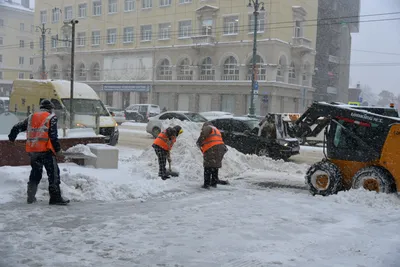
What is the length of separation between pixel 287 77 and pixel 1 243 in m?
39.3

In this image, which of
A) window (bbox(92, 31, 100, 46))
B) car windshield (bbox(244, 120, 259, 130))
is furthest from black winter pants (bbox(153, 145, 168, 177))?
window (bbox(92, 31, 100, 46))

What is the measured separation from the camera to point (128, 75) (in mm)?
51750

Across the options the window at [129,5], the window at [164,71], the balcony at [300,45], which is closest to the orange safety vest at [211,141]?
the balcony at [300,45]

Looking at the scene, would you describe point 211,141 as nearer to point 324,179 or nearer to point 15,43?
point 324,179

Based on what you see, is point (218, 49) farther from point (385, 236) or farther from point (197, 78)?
point (385, 236)

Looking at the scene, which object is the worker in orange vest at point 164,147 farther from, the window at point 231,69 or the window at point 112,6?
the window at point 112,6

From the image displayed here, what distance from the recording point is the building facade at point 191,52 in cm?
4138

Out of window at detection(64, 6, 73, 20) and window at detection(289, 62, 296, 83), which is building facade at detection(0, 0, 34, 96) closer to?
window at detection(64, 6, 73, 20)

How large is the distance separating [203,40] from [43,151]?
37990 millimetres

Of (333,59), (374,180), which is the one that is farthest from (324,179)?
(333,59)

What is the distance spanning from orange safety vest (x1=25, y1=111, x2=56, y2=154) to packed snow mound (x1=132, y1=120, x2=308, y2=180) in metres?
2.89

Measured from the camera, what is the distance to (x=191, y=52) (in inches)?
1800

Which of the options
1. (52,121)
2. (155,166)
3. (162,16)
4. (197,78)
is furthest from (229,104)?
(52,121)

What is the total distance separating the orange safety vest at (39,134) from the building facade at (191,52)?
30.1m
